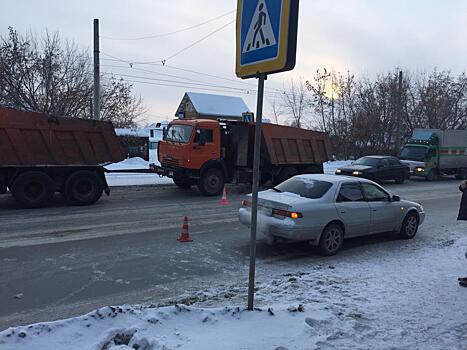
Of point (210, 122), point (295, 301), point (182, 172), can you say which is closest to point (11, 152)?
point (182, 172)

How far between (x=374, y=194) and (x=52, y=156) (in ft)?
28.3

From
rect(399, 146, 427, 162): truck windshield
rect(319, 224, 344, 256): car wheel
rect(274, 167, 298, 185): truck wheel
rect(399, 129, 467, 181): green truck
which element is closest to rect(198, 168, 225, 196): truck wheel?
rect(274, 167, 298, 185): truck wheel

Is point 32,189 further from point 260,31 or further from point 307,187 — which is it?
point 260,31

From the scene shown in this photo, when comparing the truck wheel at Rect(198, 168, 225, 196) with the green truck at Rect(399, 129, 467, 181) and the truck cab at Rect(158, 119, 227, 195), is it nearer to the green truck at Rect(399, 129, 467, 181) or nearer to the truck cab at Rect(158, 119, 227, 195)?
the truck cab at Rect(158, 119, 227, 195)

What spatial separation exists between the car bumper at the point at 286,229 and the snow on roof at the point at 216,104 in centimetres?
4141

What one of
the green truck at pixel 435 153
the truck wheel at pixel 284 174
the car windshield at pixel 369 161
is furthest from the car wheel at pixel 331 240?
the green truck at pixel 435 153

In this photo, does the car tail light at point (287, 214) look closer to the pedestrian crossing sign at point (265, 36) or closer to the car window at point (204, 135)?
the pedestrian crossing sign at point (265, 36)

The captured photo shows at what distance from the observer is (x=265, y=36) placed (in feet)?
13.0

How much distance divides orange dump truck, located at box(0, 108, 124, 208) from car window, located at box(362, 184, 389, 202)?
772 centimetres

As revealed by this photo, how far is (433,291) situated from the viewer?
582 cm

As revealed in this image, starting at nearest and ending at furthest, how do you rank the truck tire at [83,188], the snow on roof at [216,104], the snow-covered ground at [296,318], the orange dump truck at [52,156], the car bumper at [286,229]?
the snow-covered ground at [296,318] → the car bumper at [286,229] → the orange dump truck at [52,156] → the truck tire at [83,188] → the snow on roof at [216,104]

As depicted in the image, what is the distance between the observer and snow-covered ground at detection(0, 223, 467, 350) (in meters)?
3.73

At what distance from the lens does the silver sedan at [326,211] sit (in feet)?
25.4

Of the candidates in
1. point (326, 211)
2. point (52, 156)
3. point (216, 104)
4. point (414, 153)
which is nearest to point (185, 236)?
point (326, 211)
